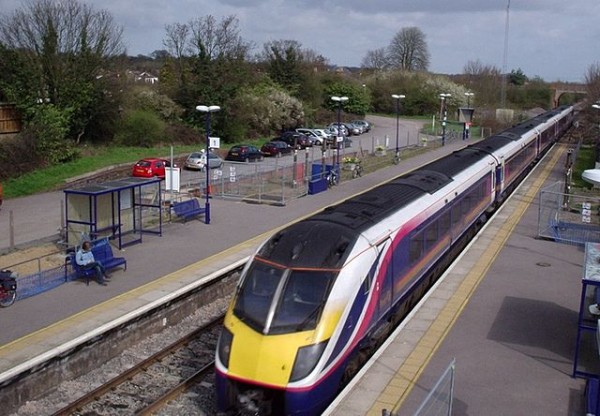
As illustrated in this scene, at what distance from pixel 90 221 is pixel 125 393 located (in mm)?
8262

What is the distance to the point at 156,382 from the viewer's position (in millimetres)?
11812

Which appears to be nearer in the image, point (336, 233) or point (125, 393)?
point (336, 233)

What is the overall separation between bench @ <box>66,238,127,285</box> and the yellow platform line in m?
8.10

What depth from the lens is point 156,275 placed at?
16.4 metres

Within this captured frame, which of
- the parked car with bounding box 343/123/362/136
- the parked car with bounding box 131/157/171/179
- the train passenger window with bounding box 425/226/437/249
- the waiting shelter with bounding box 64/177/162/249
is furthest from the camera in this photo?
the parked car with bounding box 343/123/362/136

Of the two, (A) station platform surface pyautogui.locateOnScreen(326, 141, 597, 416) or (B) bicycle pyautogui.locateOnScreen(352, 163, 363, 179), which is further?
(B) bicycle pyautogui.locateOnScreen(352, 163, 363, 179)

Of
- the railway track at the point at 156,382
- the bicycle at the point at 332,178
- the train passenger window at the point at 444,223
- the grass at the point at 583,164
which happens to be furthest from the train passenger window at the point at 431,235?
the grass at the point at 583,164

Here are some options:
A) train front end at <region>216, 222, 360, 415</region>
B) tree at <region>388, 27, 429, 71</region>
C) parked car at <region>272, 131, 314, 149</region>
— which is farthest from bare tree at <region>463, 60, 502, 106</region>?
train front end at <region>216, 222, 360, 415</region>

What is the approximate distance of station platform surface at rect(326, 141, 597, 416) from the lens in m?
9.62

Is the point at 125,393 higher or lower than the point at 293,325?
lower

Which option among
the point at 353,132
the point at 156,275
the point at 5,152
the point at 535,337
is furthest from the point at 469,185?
the point at 353,132

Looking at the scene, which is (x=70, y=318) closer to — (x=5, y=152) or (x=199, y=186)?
(x=199, y=186)

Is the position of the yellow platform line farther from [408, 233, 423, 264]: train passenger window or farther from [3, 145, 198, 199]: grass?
[3, 145, 198, 199]: grass

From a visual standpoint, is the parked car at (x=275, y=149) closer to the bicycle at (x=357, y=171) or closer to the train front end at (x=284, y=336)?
the bicycle at (x=357, y=171)
